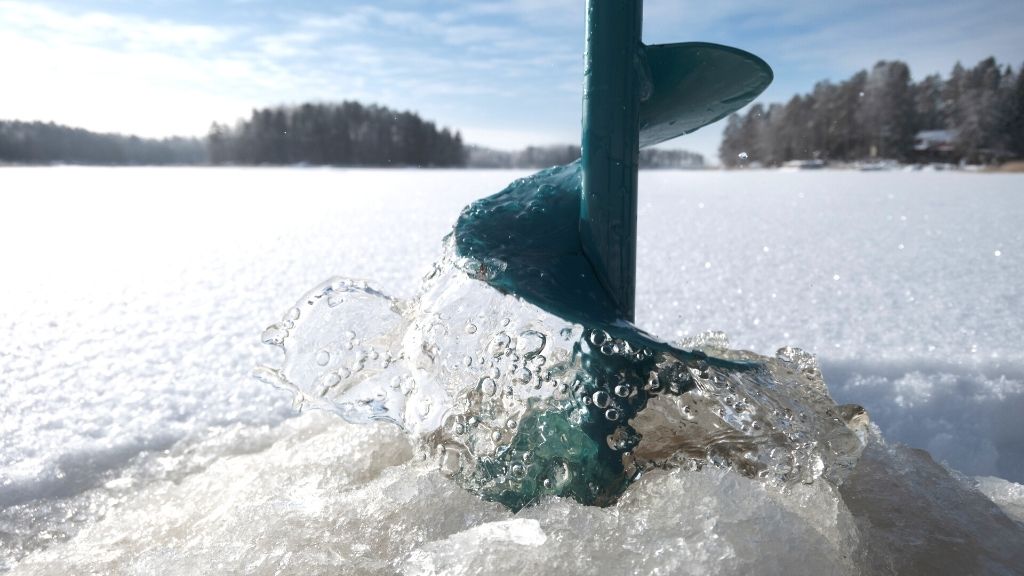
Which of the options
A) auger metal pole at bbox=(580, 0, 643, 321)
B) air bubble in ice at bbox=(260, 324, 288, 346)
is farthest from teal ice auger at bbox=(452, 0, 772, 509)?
air bubble in ice at bbox=(260, 324, 288, 346)

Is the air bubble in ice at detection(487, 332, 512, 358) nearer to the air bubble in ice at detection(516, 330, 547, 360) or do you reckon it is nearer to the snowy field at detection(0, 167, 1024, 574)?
the air bubble in ice at detection(516, 330, 547, 360)

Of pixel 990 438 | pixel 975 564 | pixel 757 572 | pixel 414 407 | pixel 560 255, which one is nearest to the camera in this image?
pixel 757 572

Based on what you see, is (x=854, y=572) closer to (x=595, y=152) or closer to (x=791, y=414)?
(x=791, y=414)

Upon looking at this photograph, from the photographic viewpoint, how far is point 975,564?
938mm

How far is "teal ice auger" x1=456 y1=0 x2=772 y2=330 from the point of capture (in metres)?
1.14

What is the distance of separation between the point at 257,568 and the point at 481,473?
1.18 ft

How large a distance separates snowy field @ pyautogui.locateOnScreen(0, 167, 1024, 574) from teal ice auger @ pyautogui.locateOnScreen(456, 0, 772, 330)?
13.9 inches

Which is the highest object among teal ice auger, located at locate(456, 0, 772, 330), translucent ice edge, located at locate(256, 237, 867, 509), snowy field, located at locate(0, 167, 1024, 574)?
teal ice auger, located at locate(456, 0, 772, 330)

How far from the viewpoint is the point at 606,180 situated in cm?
118

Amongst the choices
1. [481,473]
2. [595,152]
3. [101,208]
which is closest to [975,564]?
[481,473]

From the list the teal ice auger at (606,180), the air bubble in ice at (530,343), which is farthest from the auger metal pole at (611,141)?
the air bubble in ice at (530,343)

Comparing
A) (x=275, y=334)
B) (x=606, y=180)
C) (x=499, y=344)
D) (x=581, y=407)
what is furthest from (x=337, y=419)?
(x=606, y=180)

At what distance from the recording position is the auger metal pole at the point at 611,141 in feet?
3.75

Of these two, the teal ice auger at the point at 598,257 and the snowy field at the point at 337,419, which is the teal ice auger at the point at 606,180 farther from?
the snowy field at the point at 337,419
